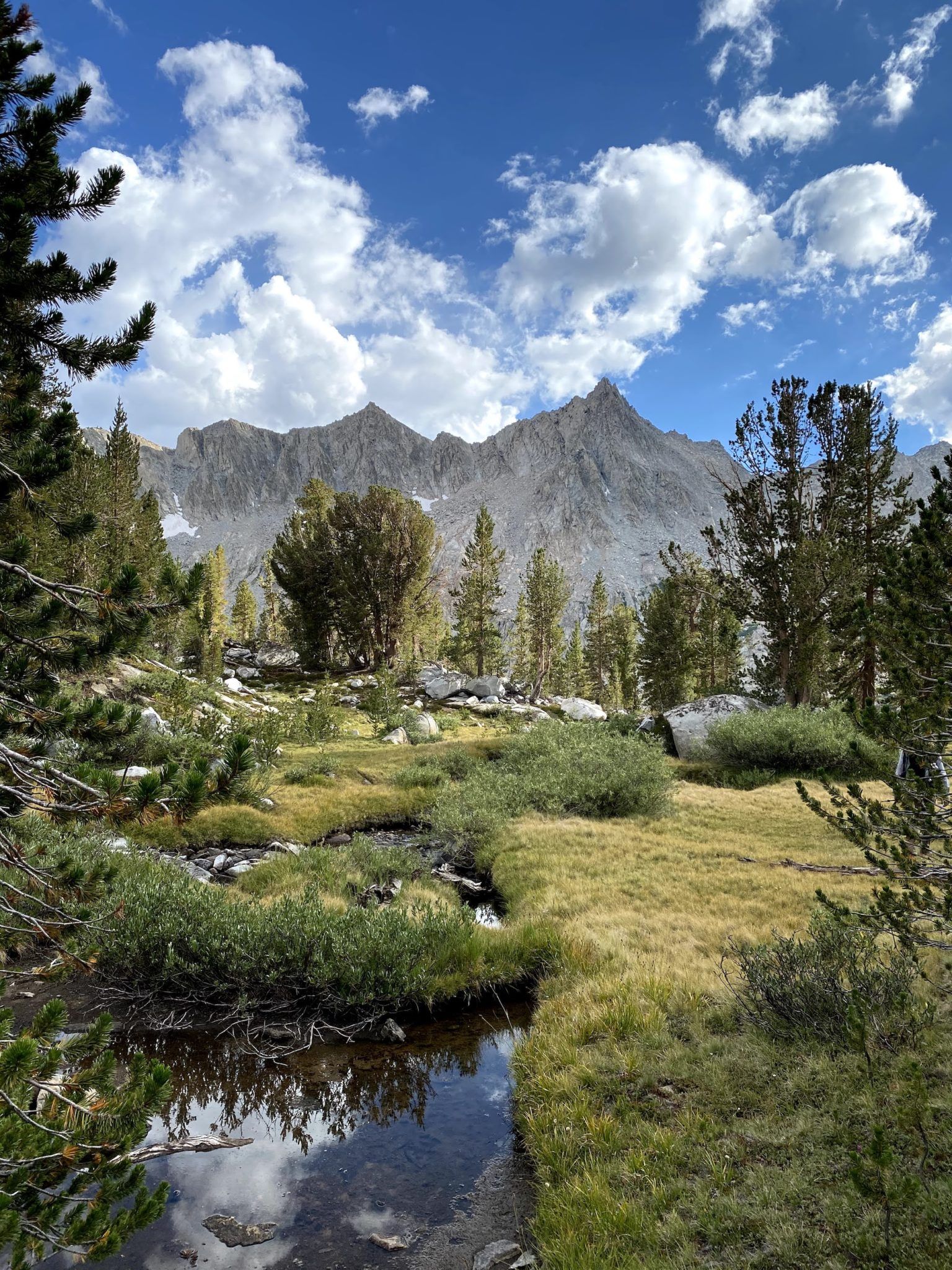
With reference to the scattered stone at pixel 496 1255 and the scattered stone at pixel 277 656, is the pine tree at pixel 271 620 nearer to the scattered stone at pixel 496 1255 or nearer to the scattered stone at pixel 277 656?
the scattered stone at pixel 277 656

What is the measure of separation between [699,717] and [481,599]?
33110 mm

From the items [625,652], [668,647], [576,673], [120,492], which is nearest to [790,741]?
[668,647]

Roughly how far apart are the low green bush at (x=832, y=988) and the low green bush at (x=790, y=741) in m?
14.3

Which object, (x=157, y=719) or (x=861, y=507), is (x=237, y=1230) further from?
(x=861, y=507)

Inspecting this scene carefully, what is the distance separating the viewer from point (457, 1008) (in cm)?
864

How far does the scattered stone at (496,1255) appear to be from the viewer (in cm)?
449

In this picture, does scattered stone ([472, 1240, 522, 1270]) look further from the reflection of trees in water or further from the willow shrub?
the willow shrub

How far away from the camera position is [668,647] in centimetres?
4575

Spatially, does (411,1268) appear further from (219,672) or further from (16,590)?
(219,672)

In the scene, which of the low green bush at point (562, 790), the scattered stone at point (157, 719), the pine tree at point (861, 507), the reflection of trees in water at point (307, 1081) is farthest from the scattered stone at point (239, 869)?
the pine tree at point (861, 507)

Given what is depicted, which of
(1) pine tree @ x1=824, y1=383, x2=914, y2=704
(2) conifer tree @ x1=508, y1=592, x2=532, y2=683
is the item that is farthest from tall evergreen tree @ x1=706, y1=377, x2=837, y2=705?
(2) conifer tree @ x1=508, y1=592, x2=532, y2=683

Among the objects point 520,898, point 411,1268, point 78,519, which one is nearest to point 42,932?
point 78,519

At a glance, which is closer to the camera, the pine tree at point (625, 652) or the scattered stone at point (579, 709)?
the scattered stone at point (579, 709)

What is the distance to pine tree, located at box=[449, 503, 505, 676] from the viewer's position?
191ft
